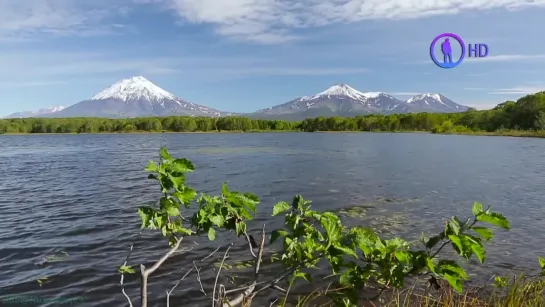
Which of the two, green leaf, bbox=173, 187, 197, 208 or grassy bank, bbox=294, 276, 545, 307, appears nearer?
green leaf, bbox=173, 187, 197, 208

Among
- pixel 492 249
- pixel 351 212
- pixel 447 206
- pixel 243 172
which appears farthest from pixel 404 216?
pixel 243 172

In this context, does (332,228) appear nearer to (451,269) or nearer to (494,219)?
(451,269)

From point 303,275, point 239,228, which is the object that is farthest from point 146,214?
point 303,275

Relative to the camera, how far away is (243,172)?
3247 centimetres

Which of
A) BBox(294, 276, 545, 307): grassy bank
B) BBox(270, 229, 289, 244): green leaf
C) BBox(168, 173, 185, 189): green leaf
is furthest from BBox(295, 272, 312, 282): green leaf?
BBox(168, 173, 185, 189): green leaf

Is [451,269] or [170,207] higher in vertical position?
[170,207]

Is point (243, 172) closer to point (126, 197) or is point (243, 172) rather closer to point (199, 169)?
point (199, 169)

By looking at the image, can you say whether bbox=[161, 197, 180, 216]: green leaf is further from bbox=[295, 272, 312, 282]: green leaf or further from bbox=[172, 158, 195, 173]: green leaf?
bbox=[295, 272, 312, 282]: green leaf

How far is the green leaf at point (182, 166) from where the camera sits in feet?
12.0

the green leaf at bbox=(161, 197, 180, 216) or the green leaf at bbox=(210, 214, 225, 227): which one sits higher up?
the green leaf at bbox=(161, 197, 180, 216)

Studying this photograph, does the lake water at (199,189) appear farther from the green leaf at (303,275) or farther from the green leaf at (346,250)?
the green leaf at (346,250)

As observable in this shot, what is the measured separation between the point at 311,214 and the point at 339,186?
21539 mm

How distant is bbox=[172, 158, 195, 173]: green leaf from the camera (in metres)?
3.66

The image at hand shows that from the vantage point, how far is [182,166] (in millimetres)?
3705
